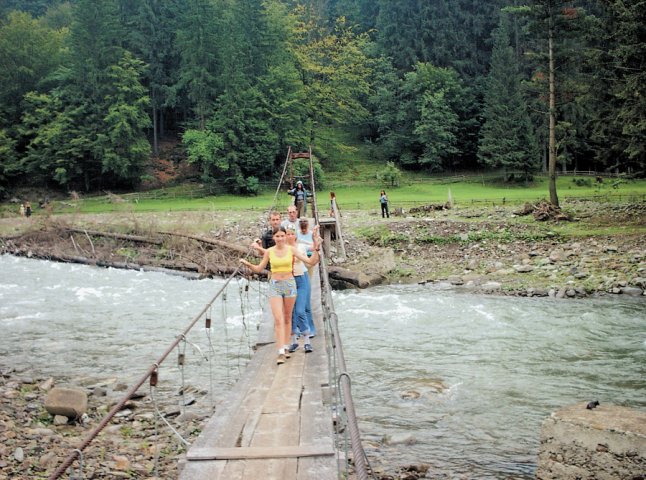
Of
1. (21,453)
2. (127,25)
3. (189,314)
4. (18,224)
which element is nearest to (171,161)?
(127,25)

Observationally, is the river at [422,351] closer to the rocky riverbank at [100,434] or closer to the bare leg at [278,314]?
the rocky riverbank at [100,434]

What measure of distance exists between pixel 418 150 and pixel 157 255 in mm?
34885

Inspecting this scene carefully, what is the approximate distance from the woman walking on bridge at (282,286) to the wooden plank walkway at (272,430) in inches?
13.5

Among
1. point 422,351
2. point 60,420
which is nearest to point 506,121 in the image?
point 422,351

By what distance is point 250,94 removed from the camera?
46.1 meters

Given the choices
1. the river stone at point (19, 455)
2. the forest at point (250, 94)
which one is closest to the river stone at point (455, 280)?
the river stone at point (19, 455)

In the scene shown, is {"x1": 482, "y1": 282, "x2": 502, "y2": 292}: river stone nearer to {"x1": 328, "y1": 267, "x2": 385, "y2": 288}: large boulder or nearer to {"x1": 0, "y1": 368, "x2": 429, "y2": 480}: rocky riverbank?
{"x1": 328, "y1": 267, "x2": 385, "y2": 288}: large boulder

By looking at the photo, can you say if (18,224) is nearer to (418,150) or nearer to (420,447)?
(420,447)

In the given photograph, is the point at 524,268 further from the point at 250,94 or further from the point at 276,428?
the point at 250,94

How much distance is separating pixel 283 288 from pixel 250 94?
133 feet

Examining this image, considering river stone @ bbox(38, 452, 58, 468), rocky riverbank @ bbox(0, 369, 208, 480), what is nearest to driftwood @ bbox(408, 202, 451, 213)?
rocky riverbank @ bbox(0, 369, 208, 480)

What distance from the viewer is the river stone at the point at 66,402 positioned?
8.37 metres

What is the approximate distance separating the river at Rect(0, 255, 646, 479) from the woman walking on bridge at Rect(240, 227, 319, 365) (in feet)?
4.30

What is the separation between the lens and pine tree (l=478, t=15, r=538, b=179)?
148ft
